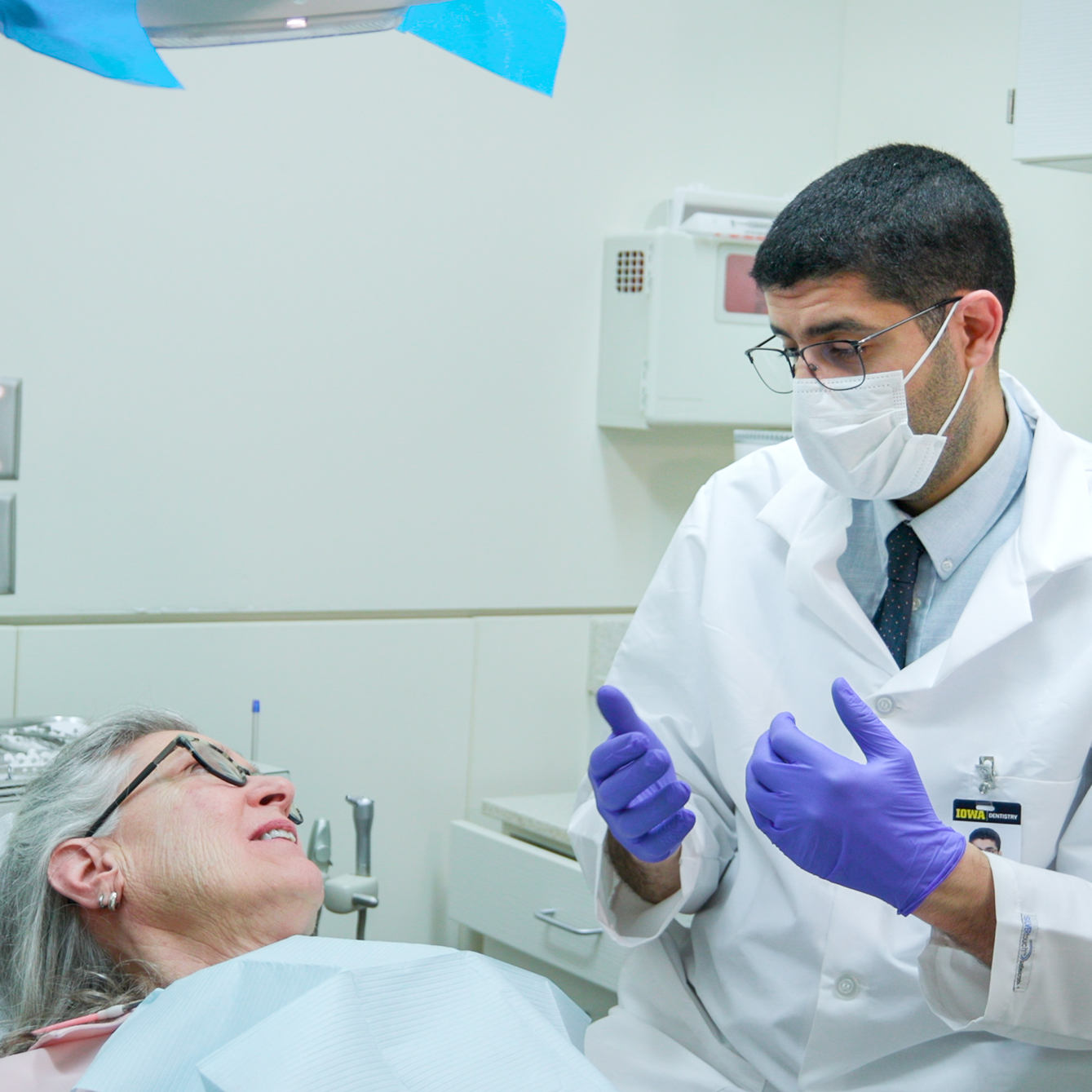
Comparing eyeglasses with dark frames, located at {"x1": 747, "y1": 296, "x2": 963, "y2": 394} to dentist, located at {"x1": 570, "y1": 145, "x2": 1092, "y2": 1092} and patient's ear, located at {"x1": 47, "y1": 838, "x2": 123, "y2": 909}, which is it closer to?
dentist, located at {"x1": 570, "y1": 145, "x2": 1092, "y2": 1092}

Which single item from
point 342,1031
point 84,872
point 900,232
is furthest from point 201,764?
point 900,232

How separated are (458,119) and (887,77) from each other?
3.14 ft

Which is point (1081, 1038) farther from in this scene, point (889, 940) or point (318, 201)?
point (318, 201)

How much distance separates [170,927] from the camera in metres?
1.35

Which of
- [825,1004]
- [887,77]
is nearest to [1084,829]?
[825,1004]

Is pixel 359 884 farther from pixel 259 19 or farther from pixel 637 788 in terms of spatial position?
pixel 259 19

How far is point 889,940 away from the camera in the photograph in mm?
1310

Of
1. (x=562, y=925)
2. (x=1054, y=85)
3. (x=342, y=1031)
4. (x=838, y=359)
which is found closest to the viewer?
(x=342, y=1031)

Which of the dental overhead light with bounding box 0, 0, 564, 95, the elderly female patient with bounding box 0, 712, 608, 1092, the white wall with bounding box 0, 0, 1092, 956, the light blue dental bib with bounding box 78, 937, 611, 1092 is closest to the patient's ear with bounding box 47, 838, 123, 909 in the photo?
the elderly female patient with bounding box 0, 712, 608, 1092

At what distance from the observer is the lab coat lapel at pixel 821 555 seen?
137 centimetres

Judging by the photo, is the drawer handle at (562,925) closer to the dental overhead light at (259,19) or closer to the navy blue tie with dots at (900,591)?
the navy blue tie with dots at (900,591)

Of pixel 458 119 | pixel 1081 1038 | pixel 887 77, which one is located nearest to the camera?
pixel 1081 1038

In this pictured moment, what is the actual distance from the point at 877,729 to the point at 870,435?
13.5 inches

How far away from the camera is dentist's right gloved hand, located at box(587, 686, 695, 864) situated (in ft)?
4.27
